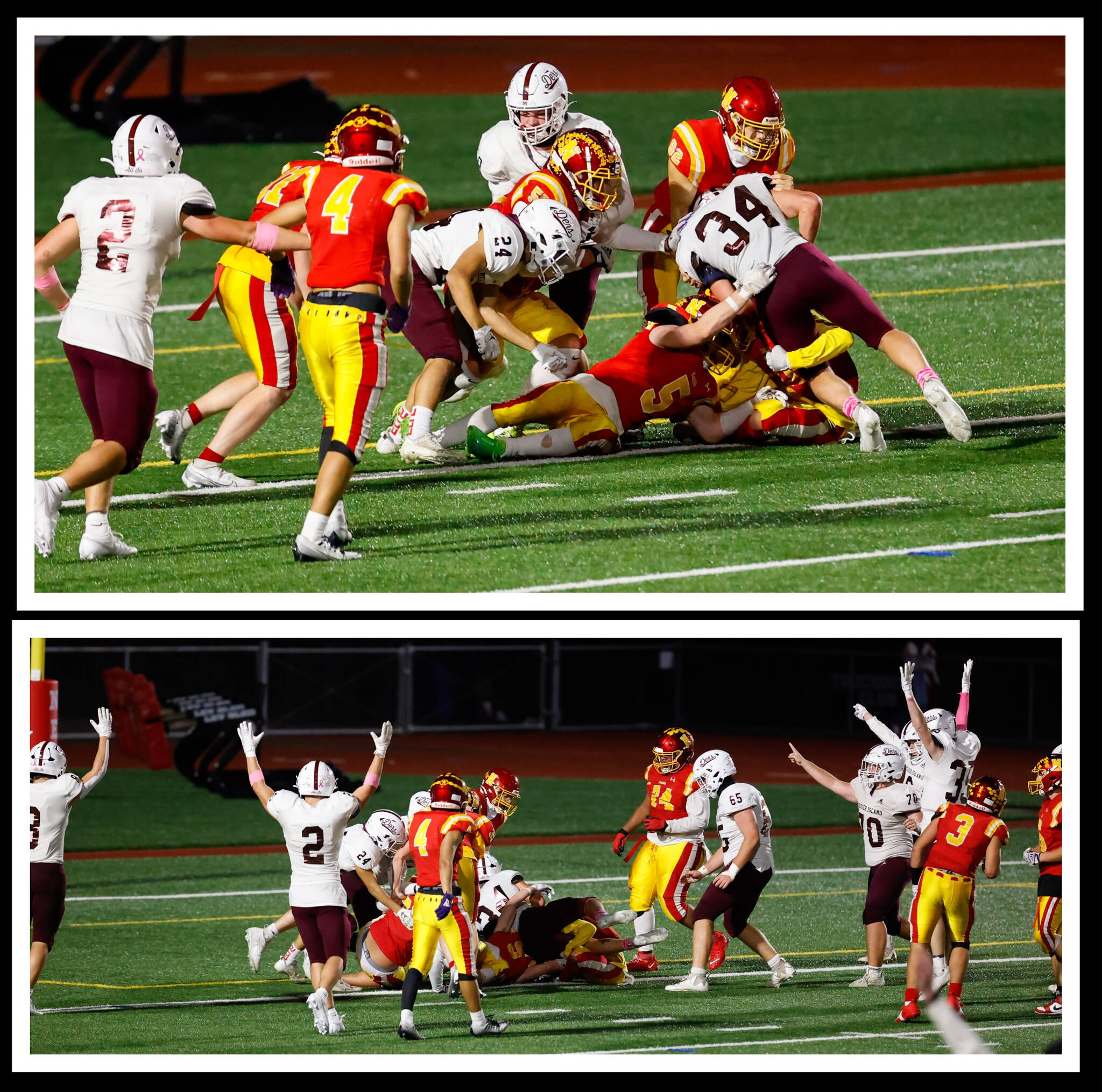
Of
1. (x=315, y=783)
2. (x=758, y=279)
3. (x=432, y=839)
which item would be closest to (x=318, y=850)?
(x=315, y=783)

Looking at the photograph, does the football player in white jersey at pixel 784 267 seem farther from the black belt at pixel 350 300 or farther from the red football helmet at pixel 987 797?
the black belt at pixel 350 300

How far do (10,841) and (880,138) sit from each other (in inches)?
505

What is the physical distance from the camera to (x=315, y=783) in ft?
26.3

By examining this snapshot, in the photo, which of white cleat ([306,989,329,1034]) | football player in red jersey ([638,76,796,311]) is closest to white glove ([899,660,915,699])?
football player in red jersey ([638,76,796,311])

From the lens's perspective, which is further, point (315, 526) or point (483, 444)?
point (483, 444)

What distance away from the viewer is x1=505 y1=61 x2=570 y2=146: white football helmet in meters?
8.85

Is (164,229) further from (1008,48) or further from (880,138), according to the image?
(1008,48)

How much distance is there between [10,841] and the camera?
7.19 metres

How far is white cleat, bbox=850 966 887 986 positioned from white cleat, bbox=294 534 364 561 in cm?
309

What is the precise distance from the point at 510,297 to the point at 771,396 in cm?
140

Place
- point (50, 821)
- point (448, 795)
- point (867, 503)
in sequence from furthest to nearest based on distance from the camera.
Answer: point (50, 821)
point (867, 503)
point (448, 795)

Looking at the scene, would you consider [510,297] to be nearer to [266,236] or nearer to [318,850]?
[266,236]

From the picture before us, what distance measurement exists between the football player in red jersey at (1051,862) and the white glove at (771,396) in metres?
2.18

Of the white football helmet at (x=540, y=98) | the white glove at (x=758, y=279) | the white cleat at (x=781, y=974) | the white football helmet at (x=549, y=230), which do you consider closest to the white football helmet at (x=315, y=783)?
the white cleat at (x=781, y=974)
